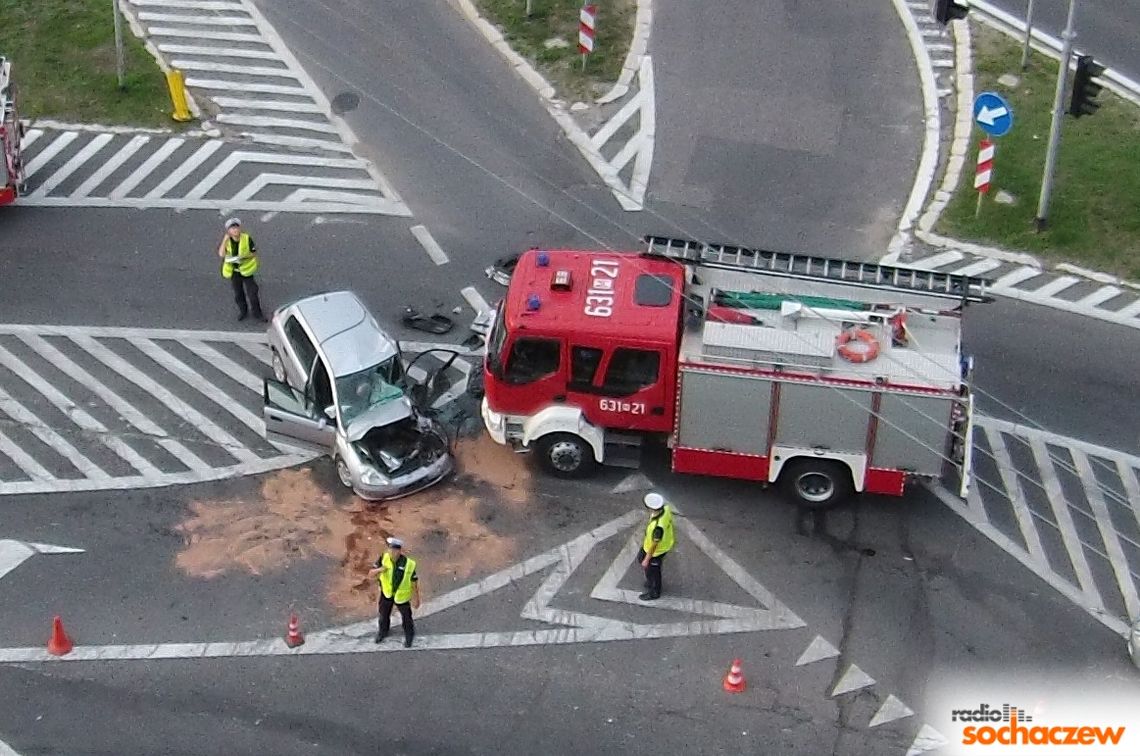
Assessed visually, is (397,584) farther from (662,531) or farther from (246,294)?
(246,294)

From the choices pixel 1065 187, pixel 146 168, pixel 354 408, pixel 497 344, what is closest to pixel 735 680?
pixel 497 344

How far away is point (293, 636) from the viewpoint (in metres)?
16.9

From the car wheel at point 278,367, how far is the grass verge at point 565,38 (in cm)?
905

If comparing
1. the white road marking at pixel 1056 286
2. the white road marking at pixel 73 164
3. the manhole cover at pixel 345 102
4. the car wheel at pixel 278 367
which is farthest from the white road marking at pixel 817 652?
the white road marking at pixel 73 164

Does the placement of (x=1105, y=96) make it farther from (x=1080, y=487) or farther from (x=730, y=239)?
(x=1080, y=487)

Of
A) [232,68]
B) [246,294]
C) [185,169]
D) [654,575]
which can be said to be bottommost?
[654,575]

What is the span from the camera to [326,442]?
19203mm

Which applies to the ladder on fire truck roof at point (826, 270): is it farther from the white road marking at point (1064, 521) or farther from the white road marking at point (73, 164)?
the white road marking at point (73, 164)

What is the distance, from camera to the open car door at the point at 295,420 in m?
19.1

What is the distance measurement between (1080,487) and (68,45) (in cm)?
2028

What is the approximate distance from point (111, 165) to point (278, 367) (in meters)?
7.06

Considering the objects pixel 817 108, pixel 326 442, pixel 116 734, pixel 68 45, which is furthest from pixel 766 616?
pixel 68 45

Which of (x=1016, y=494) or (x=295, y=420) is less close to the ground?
(x=295, y=420)

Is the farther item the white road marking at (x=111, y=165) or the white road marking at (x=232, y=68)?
the white road marking at (x=232, y=68)
